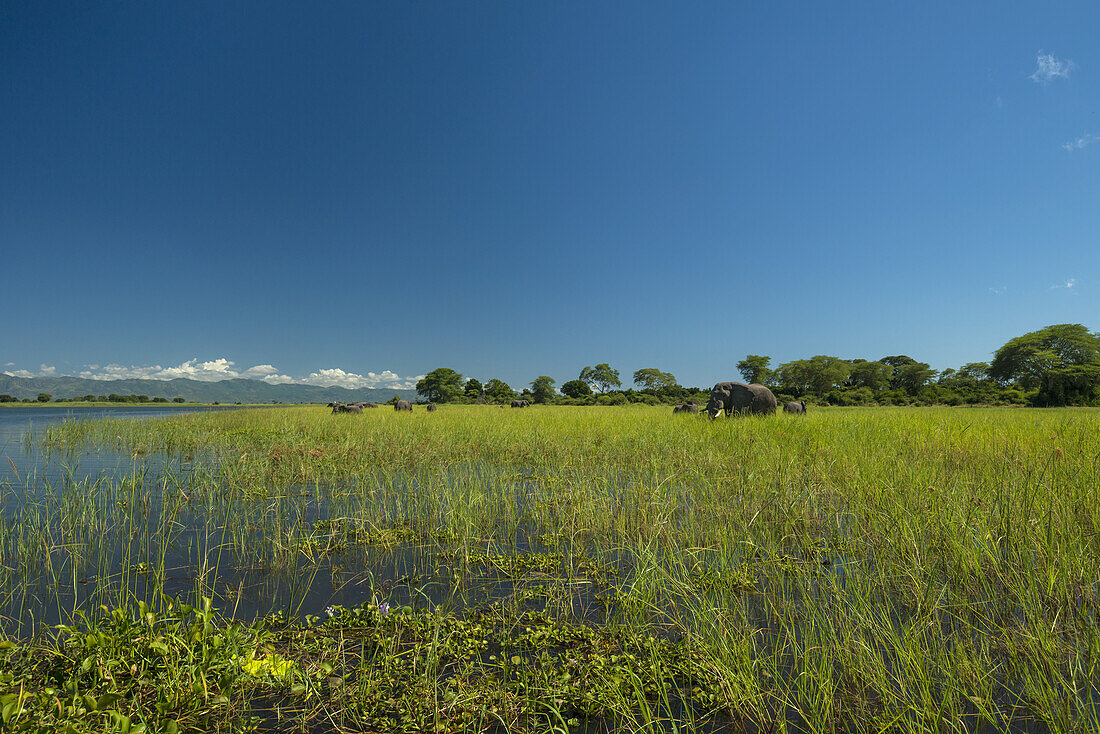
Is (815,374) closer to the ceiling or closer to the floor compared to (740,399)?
closer to the ceiling

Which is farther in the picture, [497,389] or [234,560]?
[497,389]

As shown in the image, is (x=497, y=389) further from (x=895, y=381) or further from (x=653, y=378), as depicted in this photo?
(x=895, y=381)

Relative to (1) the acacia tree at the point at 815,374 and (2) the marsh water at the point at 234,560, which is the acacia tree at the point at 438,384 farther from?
(2) the marsh water at the point at 234,560

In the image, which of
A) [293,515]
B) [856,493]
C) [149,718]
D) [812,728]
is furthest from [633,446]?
[149,718]

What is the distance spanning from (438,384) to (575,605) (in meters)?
73.2

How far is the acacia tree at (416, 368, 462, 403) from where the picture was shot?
232 feet

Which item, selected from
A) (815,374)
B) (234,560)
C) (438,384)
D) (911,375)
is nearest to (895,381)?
(911,375)

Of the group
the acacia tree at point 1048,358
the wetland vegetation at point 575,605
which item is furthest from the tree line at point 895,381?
the wetland vegetation at point 575,605

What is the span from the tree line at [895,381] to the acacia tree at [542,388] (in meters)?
0.16

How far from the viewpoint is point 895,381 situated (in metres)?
66.0

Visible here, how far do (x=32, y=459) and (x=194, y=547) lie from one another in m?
9.02

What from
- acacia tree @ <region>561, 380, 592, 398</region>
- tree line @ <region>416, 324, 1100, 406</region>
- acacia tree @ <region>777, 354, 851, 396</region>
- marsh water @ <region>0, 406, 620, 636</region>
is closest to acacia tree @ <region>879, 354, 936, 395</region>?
tree line @ <region>416, 324, 1100, 406</region>

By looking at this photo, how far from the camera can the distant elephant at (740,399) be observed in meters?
13.9

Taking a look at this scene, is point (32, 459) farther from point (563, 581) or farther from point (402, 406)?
point (402, 406)
